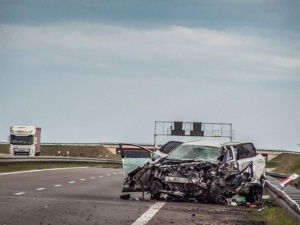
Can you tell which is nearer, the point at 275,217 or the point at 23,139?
the point at 275,217

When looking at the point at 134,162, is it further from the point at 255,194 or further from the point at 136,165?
the point at 255,194

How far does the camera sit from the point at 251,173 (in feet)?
67.8

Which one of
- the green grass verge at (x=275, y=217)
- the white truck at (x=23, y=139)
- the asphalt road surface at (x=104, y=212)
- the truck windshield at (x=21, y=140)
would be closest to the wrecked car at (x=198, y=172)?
the asphalt road surface at (x=104, y=212)

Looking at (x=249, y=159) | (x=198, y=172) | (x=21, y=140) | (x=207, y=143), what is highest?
(x=21, y=140)

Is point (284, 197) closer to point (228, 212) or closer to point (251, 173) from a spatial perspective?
point (228, 212)

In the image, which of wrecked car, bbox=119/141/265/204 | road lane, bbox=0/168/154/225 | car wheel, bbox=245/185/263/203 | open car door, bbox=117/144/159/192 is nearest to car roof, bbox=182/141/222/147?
wrecked car, bbox=119/141/265/204

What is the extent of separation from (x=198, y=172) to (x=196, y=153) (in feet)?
4.10

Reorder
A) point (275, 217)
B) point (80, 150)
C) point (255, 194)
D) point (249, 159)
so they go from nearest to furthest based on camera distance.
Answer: point (275, 217) < point (255, 194) < point (249, 159) < point (80, 150)

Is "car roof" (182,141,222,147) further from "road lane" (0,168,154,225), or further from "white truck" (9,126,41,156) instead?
"white truck" (9,126,41,156)

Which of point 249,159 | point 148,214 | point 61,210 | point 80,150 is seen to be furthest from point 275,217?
point 80,150

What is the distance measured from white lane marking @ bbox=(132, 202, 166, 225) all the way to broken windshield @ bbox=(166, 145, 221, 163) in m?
2.18

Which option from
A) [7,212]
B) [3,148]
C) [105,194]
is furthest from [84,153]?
[7,212]

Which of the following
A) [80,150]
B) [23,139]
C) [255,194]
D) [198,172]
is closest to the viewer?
[198,172]

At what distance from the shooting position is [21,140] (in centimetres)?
6538
